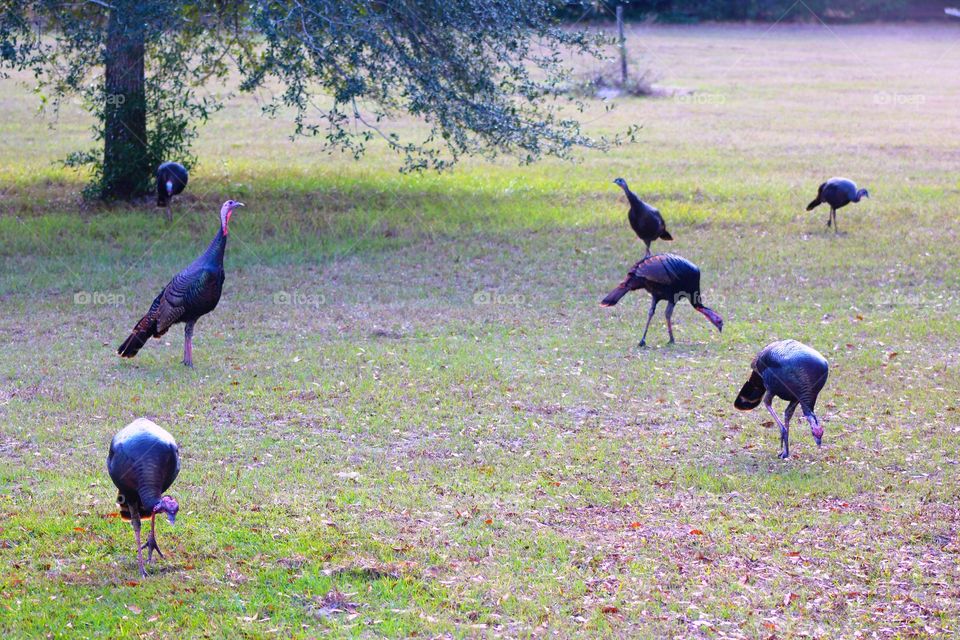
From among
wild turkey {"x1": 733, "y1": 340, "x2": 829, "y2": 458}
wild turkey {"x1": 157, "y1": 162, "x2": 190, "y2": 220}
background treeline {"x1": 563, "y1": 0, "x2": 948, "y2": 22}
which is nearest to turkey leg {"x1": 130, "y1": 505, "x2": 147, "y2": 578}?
wild turkey {"x1": 733, "y1": 340, "x2": 829, "y2": 458}

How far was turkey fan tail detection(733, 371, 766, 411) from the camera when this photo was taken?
27.8 ft

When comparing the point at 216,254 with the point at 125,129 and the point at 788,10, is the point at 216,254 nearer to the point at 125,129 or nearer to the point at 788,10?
the point at 125,129

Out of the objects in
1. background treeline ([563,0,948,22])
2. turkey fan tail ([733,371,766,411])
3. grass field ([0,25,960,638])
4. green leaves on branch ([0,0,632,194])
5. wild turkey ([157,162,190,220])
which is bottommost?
grass field ([0,25,960,638])

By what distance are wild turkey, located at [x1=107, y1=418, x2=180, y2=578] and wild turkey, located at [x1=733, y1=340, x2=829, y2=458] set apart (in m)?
4.36

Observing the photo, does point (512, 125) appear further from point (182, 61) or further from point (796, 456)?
point (796, 456)

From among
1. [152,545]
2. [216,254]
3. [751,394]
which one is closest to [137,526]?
[152,545]

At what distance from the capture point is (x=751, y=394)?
8.54m

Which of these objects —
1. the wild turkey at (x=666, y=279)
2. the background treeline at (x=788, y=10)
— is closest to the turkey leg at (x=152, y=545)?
the wild turkey at (x=666, y=279)

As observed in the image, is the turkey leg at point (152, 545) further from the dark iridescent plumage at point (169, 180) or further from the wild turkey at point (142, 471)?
the dark iridescent plumage at point (169, 180)

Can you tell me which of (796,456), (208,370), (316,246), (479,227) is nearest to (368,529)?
(796,456)

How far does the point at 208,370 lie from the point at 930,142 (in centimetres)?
2017

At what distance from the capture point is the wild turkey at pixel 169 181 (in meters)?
16.4

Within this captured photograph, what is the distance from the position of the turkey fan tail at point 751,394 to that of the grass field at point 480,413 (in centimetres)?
28

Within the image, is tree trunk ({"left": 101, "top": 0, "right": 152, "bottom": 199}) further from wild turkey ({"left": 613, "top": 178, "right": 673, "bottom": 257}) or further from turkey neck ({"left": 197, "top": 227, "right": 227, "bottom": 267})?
wild turkey ({"left": 613, "top": 178, "right": 673, "bottom": 257})
